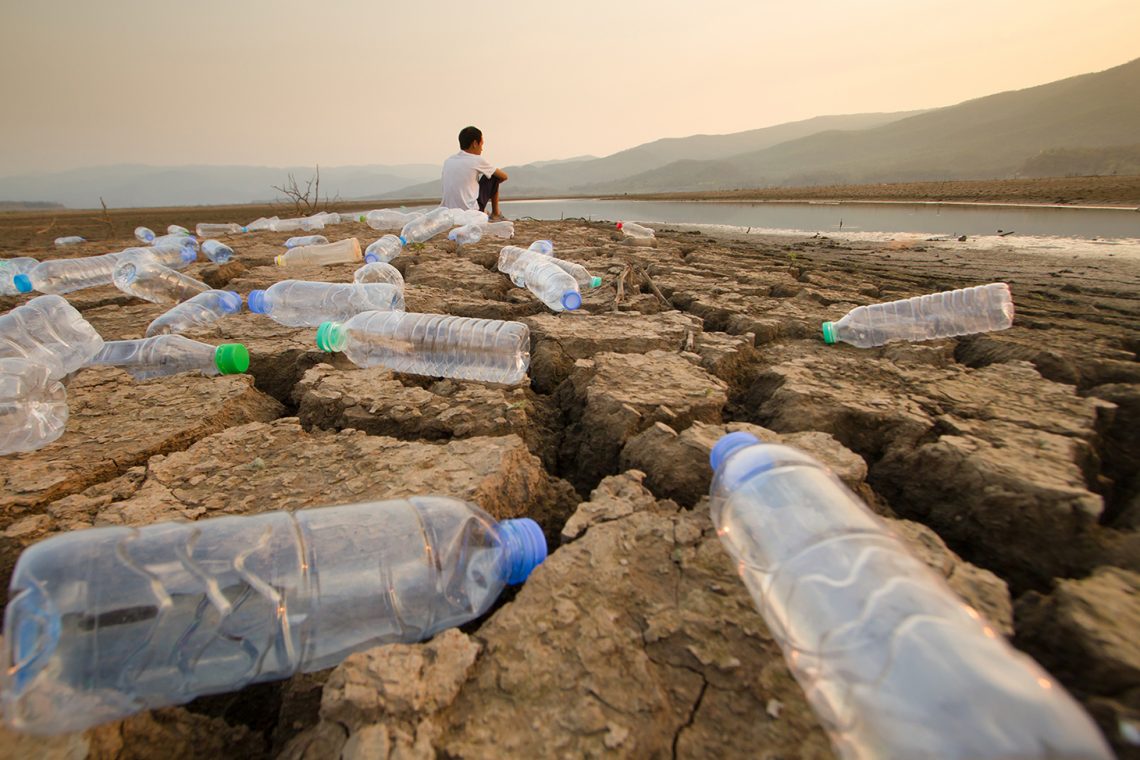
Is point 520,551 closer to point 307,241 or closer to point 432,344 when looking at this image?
point 432,344

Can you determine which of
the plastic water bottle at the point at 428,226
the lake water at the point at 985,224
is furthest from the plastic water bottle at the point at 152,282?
the lake water at the point at 985,224

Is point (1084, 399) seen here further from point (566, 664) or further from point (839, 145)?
point (839, 145)

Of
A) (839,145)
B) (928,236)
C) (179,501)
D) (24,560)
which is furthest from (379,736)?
(839,145)

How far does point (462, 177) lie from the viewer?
555 cm

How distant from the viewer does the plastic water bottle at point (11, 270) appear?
3152 millimetres

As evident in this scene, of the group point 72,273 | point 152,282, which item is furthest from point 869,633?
point 72,273

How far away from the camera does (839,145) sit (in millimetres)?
54344

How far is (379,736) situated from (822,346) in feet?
6.39

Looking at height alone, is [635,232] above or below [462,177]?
below

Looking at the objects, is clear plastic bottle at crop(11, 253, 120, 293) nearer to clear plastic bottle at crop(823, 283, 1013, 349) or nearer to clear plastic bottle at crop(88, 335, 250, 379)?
clear plastic bottle at crop(88, 335, 250, 379)

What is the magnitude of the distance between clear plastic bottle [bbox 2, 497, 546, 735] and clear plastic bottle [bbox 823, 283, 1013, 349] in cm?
173

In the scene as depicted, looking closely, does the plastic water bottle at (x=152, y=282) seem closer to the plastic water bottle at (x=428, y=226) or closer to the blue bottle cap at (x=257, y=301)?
the blue bottle cap at (x=257, y=301)

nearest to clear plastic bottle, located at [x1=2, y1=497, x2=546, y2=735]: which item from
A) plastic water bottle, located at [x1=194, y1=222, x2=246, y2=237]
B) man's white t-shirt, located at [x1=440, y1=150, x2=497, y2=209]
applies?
man's white t-shirt, located at [x1=440, y1=150, x2=497, y2=209]

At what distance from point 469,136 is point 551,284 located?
3743mm
